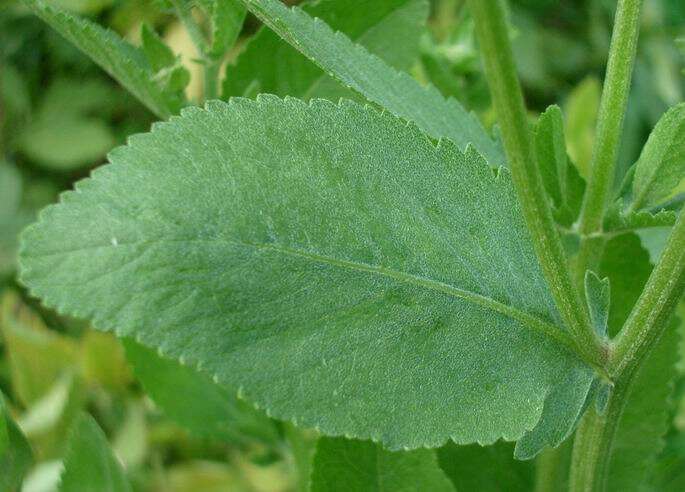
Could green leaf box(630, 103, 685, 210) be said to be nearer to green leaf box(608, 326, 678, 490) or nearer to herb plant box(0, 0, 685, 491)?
herb plant box(0, 0, 685, 491)

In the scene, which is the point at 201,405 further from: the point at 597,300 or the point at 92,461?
the point at 597,300

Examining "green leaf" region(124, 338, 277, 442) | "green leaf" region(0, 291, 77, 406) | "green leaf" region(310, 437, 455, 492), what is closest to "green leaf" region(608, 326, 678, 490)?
"green leaf" region(310, 437, 455, 492)

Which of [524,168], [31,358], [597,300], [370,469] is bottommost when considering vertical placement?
[31,358]

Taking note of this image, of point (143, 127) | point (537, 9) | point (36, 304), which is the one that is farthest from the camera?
point (537, 9)

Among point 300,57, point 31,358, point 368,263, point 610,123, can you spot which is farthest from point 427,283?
point 31,358

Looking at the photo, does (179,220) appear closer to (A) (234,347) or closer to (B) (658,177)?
(A) (234,347)

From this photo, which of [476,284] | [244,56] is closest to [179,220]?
[476,284]

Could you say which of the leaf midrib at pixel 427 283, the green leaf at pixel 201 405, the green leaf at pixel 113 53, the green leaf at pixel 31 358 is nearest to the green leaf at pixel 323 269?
the leaf midrib at pixel 427 283
